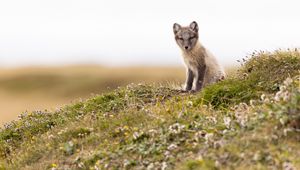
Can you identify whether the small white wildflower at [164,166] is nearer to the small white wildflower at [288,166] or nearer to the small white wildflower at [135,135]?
the small white wildflower at [135,135]

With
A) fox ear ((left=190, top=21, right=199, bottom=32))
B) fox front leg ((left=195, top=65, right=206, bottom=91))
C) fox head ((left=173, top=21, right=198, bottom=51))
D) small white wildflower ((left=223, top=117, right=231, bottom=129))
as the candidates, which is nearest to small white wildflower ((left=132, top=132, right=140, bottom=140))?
small white wildflower ((left=223, top=117, right=231, bottom=129))

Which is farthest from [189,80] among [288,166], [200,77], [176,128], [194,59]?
[288,166]

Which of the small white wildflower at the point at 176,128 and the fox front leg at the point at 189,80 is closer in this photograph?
the small white wildflower at the point at 176,128

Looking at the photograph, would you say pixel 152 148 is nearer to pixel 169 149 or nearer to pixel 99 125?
pixel 169 149

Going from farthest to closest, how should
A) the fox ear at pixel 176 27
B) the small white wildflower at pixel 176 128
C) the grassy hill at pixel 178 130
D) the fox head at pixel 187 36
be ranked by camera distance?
the fox ear at pixel 176 27 < the fox head at pixel 187 36 < the small white wildflower at pixel 176 128 < the grassy hill at pixel 178 130

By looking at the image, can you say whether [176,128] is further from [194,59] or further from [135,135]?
[194,59]

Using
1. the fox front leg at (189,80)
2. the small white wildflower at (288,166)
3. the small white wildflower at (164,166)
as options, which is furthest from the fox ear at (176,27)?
the small white wildflower at (288,166)

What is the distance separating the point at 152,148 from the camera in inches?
403

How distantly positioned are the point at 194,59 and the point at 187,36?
2.25ft

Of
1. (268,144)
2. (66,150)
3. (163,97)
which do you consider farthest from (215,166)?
(163,97)

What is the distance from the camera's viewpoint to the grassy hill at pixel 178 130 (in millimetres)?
9078

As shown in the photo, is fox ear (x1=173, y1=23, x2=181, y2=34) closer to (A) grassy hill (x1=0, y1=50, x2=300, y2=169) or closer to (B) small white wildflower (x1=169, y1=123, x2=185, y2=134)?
(A) grassy hill (x1=0, y1=50, x2=300, y2=169)

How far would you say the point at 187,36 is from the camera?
1700 cm

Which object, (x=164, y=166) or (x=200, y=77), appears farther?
(x=200, y=77)
